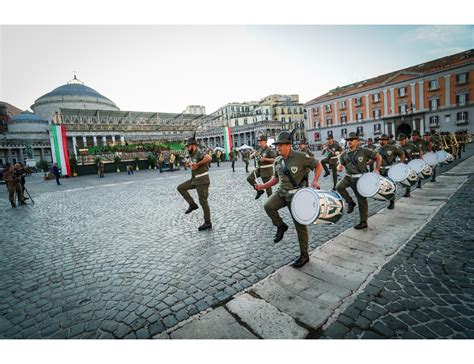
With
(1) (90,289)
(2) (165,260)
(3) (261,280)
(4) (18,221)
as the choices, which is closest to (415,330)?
(3) (261,280)

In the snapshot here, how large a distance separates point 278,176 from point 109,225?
17.1 feet

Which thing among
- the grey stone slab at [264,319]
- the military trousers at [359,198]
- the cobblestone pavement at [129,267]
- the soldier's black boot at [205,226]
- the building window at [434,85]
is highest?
the building window at [434,85]

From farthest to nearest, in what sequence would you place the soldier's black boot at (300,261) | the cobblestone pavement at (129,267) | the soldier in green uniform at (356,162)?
the soldier in green uniform at (356,162), the soldier's black boot at (300,261), the cobblestone pavement at (129,267)

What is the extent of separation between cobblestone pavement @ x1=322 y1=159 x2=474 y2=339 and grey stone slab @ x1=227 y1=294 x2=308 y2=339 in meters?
0.33

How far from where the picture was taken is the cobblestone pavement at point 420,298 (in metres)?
2.46

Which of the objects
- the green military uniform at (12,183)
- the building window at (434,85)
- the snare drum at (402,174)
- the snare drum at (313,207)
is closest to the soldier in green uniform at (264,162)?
the snare drum at (402,174)

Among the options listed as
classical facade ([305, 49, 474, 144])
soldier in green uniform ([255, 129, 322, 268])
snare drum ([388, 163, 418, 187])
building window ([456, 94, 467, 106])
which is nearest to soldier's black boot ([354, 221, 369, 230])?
soldier in green uniform ([255, 129, 322, 268])

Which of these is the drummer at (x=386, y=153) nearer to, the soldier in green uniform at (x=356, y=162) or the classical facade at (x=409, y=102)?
the soldier in green uniform at (x=356, y=162)

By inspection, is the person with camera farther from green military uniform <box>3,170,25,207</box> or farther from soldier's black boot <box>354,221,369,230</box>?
soldier's black boot <box>354,221,369,230</box>

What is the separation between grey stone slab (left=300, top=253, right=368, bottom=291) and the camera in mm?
3323

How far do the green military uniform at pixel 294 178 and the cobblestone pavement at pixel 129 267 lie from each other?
574mm

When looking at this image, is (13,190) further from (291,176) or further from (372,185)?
(372,185)

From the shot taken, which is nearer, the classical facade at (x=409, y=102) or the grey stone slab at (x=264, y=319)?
the grey stone slab at (x=264, y=319)

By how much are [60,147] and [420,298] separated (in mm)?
30552
